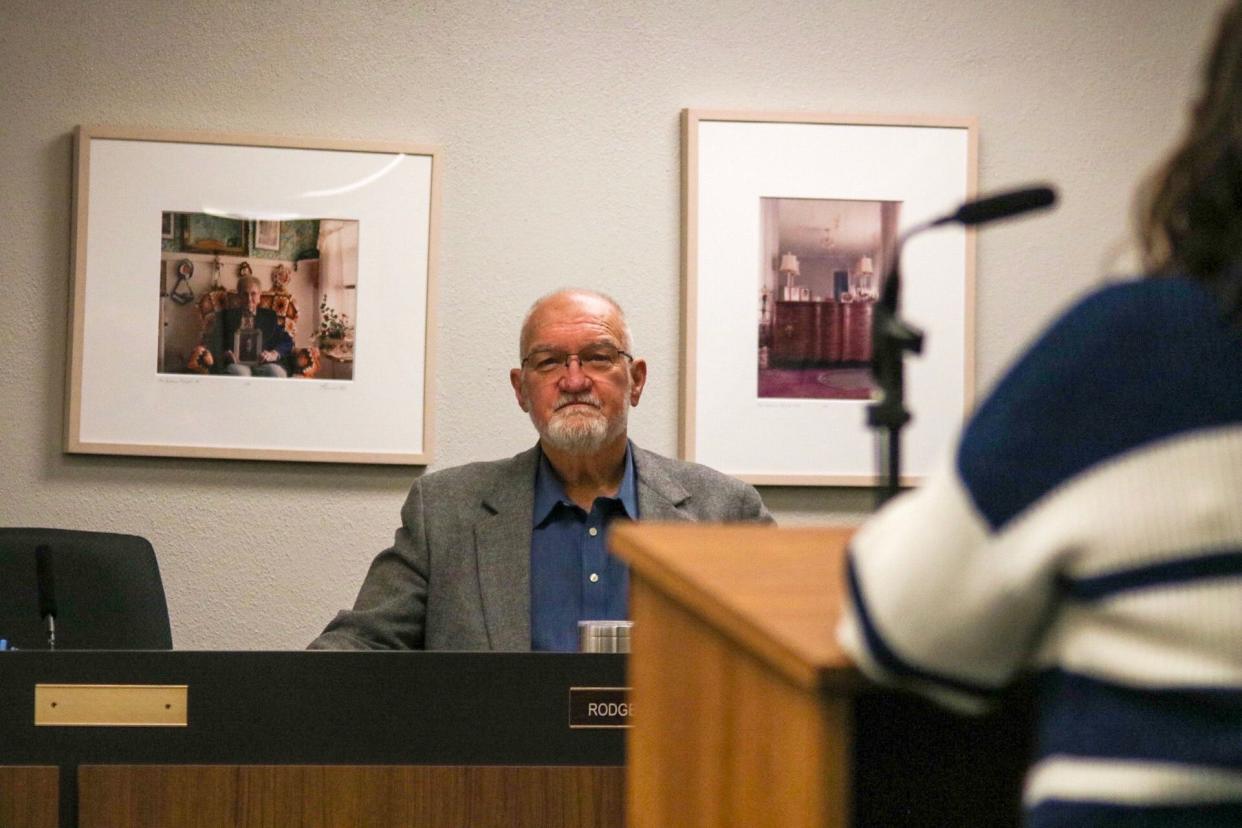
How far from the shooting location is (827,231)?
11.8ft

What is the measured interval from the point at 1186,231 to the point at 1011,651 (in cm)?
27

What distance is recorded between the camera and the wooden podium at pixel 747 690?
95cm

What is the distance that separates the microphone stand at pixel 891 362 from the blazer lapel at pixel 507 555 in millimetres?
1605

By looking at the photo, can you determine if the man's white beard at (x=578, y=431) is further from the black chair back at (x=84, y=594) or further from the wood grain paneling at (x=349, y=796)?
the wood grain paneling at (x=349, y=796)

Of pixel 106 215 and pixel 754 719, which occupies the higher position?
pixel 106 215

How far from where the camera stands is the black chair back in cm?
282

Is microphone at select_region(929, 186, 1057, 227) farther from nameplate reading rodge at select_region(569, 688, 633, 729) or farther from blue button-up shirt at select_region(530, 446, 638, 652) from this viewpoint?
blue button-up shirt at select_region(530, 446, 638, 652)

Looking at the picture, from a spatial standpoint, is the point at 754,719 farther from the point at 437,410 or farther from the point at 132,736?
the point at 437,410

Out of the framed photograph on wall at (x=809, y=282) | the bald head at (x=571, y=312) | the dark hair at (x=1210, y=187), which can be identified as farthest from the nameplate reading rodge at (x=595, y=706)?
the framed photograph on wall at (x=809, y=282)

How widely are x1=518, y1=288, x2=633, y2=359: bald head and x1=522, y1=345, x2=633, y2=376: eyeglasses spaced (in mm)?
30

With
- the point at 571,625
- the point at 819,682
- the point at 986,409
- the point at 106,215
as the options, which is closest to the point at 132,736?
the point at 571,625

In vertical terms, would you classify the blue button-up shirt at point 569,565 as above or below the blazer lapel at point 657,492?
below

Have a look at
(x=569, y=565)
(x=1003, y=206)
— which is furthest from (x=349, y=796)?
(x=1003, y=206)

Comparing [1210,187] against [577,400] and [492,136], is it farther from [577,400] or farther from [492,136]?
[492,136]
